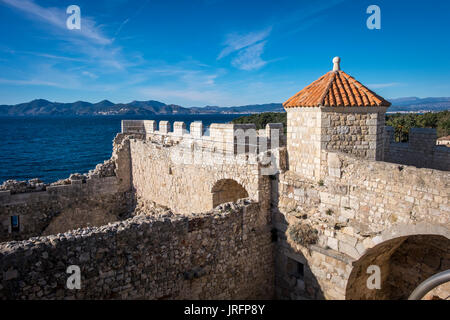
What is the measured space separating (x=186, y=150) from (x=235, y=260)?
15.8 ft

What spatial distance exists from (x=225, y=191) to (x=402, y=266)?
18.1ft

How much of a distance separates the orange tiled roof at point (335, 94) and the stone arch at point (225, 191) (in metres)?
3.38

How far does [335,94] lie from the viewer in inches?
309

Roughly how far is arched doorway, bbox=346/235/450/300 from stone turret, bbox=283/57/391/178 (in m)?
2.33

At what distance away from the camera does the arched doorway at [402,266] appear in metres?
7.63

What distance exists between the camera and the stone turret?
7652 mm

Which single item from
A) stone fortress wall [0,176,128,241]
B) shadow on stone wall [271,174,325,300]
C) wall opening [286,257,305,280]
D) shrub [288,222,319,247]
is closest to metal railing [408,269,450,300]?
shrub [288,222,319,247]

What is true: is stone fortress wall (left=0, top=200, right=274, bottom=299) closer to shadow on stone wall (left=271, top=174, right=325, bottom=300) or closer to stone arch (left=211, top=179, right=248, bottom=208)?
shadow on stone wall (left=271, top=174, right=325, bottom=300)

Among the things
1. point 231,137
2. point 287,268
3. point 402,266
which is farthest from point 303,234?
point 231,137

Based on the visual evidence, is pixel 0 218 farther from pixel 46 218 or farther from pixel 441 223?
pixel 441 223

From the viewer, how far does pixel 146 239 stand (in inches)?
262

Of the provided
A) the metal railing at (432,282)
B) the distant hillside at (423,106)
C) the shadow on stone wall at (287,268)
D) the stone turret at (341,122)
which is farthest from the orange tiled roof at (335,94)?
the distant hillside at (423,106)
